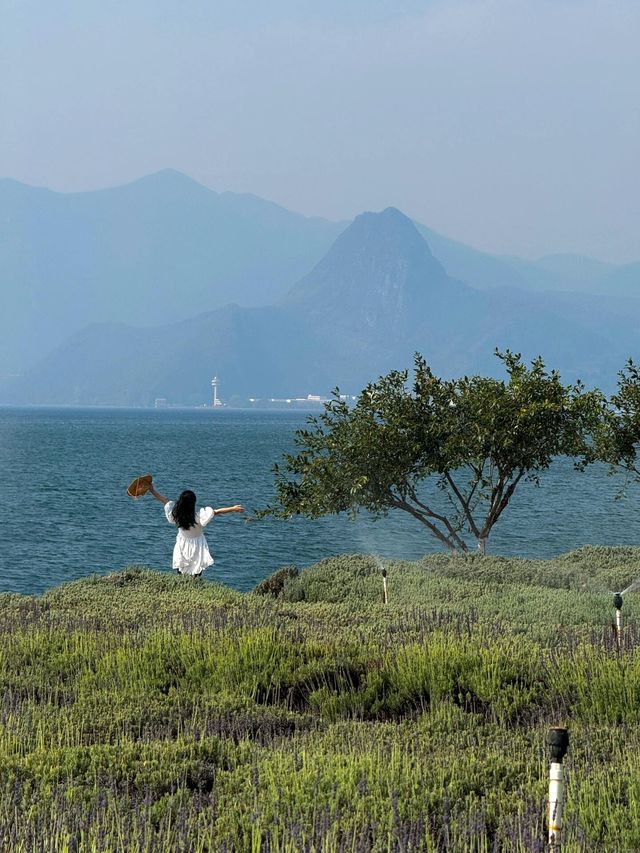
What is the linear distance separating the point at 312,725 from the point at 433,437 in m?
17.5

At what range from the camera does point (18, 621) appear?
14.4m

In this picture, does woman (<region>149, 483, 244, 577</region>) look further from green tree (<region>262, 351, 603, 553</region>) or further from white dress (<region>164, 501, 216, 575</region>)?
green tree (<region>262, 351, 603, 553</region>)

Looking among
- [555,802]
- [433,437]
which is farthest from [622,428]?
[555,802]

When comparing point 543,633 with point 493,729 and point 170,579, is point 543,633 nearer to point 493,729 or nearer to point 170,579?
point 493,729

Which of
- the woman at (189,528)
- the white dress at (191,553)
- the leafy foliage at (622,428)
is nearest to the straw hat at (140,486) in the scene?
the woman at (189,528)

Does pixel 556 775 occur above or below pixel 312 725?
above

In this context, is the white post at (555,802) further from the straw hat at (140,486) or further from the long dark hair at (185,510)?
the straw hat at (140,486)

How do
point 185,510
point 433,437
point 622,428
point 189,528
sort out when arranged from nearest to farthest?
1. point 185,510
2. point 189,528
3. point 433,437
4. point 622,428

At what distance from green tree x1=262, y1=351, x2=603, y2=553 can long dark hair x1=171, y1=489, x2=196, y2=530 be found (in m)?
7.53

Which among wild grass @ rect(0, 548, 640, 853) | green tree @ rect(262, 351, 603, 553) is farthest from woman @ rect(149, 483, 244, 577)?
green tree @ rect(262, 351, 603, 553)

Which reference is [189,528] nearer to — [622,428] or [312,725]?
[312,725]

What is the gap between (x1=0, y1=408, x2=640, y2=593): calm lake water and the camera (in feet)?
155

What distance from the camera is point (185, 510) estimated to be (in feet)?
59.9

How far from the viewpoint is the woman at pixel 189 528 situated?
1820cm
